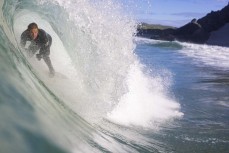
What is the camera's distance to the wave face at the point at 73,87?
12.6 feet

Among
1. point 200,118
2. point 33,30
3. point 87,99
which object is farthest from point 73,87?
point 200,118

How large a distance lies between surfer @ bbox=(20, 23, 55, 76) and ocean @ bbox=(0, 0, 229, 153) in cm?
11

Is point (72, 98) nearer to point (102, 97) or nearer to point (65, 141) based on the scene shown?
point (102, 97)

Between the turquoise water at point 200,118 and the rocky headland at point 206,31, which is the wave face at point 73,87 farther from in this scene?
the rocky headland at point 206,31

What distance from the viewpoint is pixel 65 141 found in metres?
4.07

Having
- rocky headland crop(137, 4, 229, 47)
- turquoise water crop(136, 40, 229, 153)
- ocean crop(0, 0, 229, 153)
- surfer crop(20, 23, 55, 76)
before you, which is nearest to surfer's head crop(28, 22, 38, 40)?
surfer crop(20, 23, 55, 76)

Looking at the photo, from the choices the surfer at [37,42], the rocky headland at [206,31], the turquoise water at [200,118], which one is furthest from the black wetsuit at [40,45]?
the rocky headland at [206,31]

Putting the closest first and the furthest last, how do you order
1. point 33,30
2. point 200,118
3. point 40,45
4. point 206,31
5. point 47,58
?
point 33,30, point 40,45, point 47,58, point 200,118, point 206,31

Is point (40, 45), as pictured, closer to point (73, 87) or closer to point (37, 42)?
point (37, 42)

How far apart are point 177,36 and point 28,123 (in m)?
69.6

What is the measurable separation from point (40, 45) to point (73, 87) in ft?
3.37

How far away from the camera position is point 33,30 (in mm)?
5633

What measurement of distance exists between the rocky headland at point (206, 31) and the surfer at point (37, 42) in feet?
190

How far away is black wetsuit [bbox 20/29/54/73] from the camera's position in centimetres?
561
